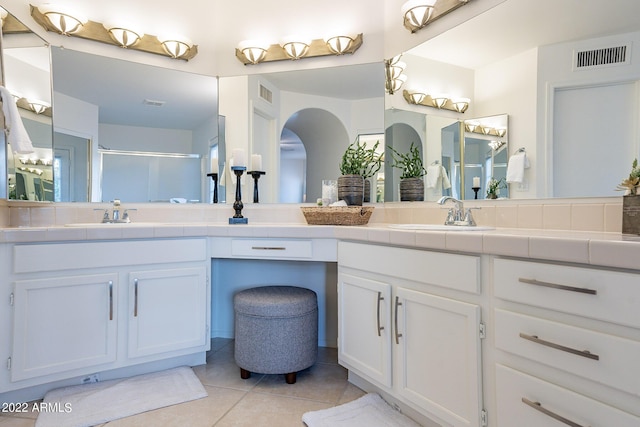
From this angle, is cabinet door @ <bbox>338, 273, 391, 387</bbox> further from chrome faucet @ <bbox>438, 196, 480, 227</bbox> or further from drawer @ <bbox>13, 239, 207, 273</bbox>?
drawer @ <bbox>13, 239, 207, 273</bbox>

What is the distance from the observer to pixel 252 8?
257 cm

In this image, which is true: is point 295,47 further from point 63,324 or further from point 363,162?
point 63,324

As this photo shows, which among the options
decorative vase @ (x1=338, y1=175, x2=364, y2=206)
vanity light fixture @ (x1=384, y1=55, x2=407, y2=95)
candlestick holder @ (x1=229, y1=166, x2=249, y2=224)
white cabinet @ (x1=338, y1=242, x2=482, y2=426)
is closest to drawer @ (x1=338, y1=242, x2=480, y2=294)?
white cabinet @ (x1=338, y1=242, x2=482, y2=426)

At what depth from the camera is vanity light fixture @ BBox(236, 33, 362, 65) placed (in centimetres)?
238

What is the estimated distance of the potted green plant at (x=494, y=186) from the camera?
169 cm

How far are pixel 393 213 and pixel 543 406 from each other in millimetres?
1377

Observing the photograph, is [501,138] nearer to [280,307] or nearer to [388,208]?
[388,208]

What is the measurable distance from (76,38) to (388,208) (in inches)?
86.0

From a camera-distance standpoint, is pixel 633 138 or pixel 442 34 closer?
pixel 633 138

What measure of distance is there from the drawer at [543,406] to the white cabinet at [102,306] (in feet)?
4.96

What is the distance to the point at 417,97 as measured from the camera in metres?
2.13

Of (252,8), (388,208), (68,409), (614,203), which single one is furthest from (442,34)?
(68,409)

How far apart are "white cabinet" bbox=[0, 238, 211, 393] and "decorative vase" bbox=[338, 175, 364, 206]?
874 millimetres

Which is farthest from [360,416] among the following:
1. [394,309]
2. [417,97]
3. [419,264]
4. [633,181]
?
[417,97]
